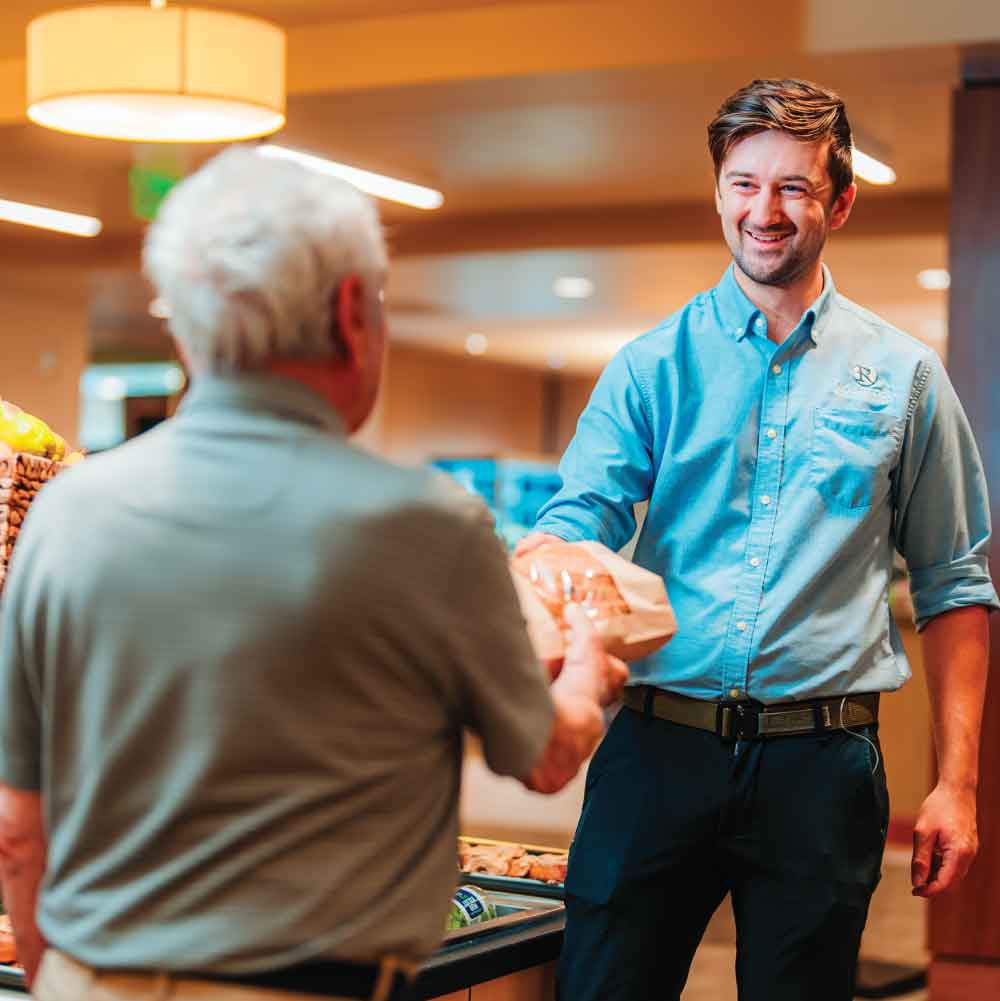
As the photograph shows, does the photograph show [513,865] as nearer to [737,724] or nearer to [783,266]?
[737,724]

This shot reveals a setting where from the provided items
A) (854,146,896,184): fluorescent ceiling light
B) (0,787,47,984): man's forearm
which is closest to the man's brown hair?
(0,787,47,984): man's forearm

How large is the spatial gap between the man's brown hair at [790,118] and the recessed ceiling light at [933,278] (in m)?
8.61

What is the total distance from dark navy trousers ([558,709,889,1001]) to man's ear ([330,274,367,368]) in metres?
0.91

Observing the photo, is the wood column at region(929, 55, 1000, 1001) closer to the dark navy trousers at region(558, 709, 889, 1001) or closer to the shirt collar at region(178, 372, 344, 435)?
the dark navy trousers at region(558, 709, 889, 1001)

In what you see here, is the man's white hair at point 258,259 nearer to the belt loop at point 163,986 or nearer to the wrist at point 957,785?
the belt loop at point 163,986

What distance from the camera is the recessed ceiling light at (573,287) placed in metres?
11.2

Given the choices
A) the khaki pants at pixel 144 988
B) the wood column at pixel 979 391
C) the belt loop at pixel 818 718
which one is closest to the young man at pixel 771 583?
the belt loop at pixel 818 718

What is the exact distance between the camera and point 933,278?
1095 cm

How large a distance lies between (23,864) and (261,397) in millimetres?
495

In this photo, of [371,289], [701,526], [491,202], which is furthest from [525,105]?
[371,289]

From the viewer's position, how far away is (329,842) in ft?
4.19

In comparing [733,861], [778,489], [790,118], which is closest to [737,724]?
[733,861]

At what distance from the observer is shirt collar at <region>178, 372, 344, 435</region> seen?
4.27 ft

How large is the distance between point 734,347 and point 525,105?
475 centimetres
